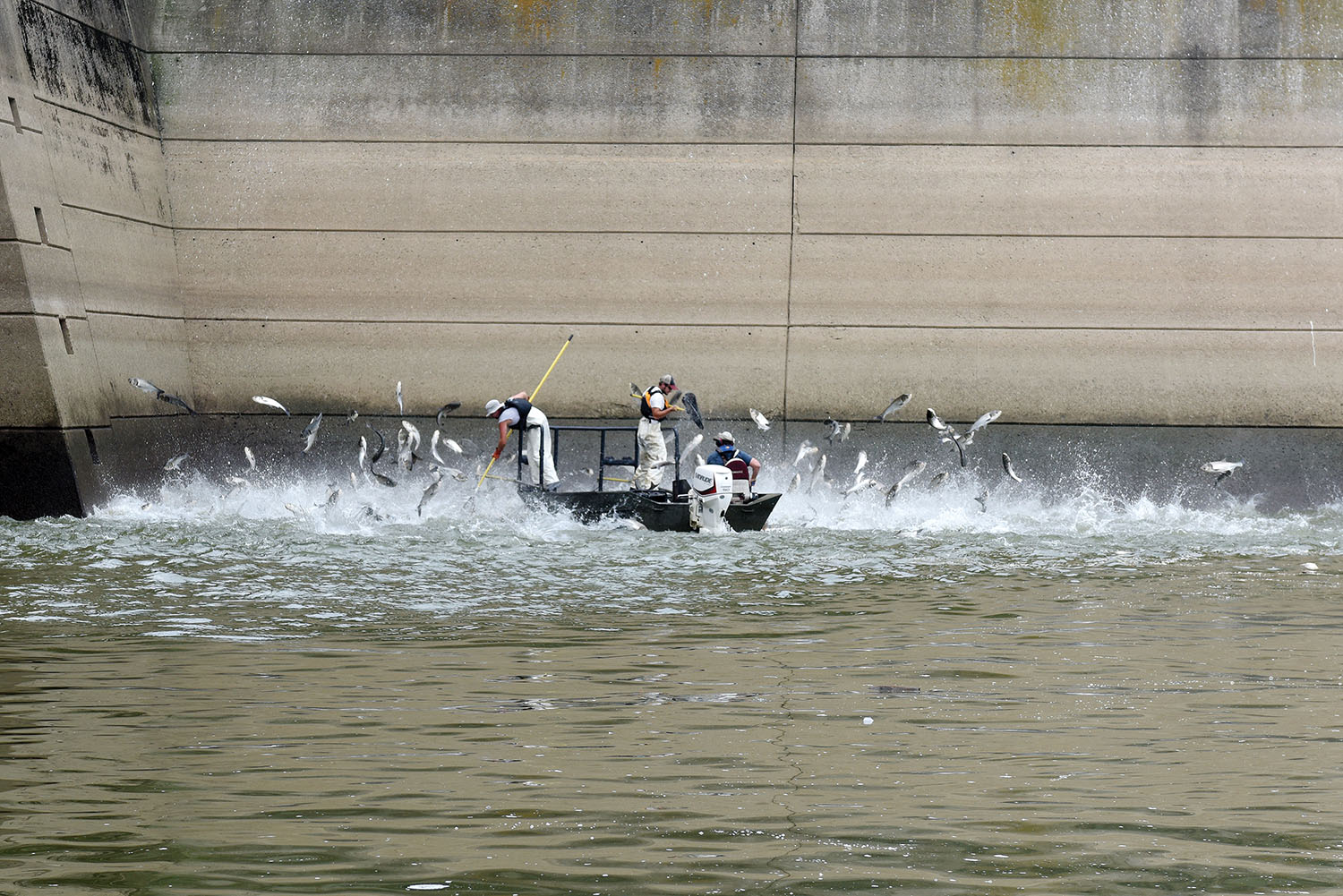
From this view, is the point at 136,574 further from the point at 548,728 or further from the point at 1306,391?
the point at 1306,391

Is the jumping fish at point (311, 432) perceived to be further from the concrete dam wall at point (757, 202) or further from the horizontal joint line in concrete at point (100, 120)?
the horizontal joint line in concrete at point (100, 120)

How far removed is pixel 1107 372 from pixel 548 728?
14.6 metres

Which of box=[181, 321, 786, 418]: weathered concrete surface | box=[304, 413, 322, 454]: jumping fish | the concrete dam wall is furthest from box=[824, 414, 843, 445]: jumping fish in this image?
box=[304, 413, 322, 454]: jumping fish

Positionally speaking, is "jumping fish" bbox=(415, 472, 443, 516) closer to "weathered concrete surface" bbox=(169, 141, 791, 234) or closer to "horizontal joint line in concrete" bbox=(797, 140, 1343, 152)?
"weathered concrete surface" bbox=(169, 141, 791, 234)

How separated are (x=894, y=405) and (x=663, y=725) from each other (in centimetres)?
1238

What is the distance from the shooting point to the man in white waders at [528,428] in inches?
669

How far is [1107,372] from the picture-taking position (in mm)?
19422

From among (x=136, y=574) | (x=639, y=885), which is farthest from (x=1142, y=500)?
(x=639, y=885)

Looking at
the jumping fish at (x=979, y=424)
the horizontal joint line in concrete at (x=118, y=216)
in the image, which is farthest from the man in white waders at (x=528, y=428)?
the horizontal joint line in concrete at (x=118, y=216)

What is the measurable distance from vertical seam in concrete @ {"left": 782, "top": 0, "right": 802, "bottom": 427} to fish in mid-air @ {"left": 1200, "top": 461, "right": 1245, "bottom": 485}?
5.36m

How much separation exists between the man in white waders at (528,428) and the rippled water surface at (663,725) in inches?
148

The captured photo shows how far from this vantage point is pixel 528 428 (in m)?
17.2

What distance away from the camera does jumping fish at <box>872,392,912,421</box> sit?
1825cm

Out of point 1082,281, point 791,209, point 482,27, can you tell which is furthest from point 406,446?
point 1082,281
